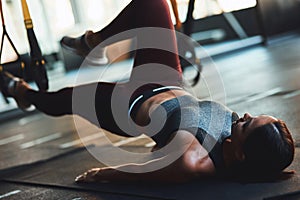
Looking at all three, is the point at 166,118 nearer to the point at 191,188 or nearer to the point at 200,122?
the point at 200,122

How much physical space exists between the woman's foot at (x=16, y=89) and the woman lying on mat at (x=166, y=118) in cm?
10

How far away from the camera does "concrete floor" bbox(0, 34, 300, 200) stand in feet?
7.04

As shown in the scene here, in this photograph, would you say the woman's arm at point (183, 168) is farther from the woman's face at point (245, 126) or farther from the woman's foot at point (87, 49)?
the woman's foot at point (87, 49)

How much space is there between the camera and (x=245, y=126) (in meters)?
2.07

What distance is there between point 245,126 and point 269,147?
0.14 m

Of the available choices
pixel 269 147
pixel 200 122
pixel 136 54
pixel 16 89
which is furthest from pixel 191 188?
pixel 16 89

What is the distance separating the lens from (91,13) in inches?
399

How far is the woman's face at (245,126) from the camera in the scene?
6.64ft

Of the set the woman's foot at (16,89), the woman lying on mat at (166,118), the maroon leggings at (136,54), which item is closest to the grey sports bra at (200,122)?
the woman lying on mat at (166,118)

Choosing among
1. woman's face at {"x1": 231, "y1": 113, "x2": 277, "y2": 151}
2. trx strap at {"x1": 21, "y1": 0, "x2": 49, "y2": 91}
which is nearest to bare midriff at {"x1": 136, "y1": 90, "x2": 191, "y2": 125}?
woman's face at {"x1": 231, "y1": 113, "x2": 277, "y2": 151}

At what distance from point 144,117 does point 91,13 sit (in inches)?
311

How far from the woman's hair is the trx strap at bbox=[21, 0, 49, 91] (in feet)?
4.75

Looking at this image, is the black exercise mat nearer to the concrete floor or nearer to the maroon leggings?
the concrete floor

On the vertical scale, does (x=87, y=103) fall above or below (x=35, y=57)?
below
